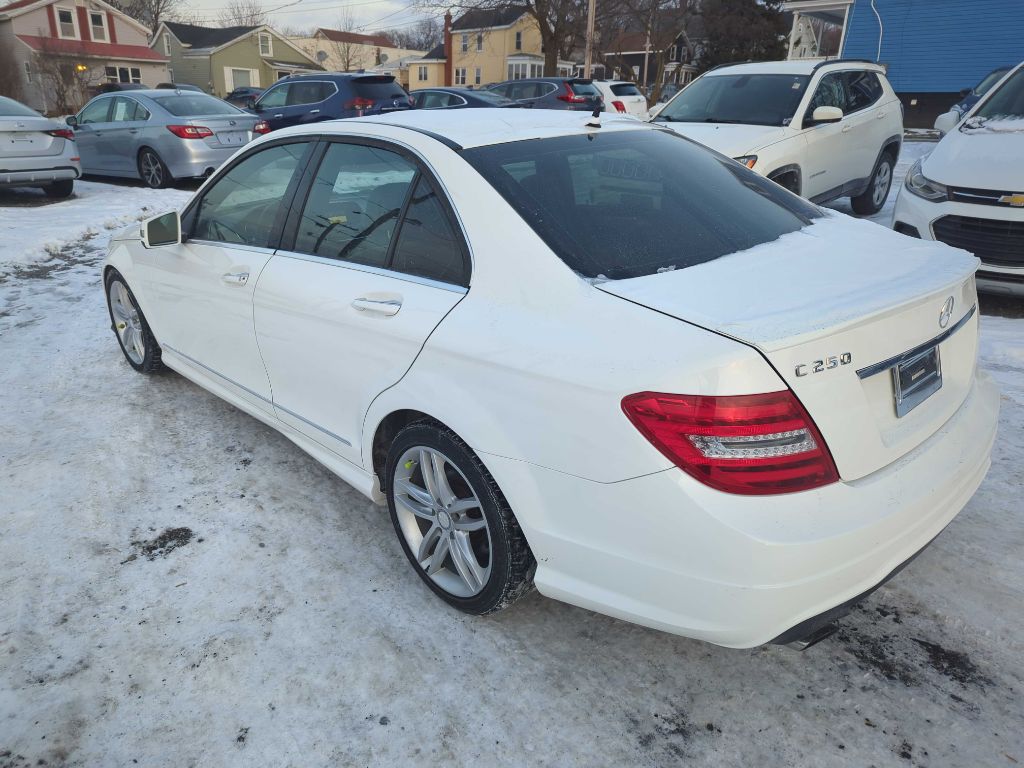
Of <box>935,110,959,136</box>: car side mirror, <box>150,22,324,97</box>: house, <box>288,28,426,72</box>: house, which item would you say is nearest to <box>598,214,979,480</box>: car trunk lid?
<box>935,110,959,136</box>: car side mirror

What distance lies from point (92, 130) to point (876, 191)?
12.1 meters

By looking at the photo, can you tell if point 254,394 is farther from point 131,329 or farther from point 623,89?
point 623,89

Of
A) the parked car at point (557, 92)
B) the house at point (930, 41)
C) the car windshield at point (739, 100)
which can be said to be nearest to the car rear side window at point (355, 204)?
the car windshield at point (739, 100)

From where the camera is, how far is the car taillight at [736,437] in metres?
1.82

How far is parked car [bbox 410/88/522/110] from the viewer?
16.2 m

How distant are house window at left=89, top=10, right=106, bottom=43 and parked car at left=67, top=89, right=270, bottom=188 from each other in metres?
44.3

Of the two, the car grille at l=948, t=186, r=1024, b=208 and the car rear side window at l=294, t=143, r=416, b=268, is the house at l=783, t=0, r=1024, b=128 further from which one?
the car rear side window at l=294, t=143, r=416, b=268

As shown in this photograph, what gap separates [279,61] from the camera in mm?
59562

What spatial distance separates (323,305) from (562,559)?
139 centimetres

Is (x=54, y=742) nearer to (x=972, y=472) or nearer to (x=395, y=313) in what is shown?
(x=395, y=313)

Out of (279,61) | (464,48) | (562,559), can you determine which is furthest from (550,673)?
(279,61)

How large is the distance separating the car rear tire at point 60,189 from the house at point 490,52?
154 ft

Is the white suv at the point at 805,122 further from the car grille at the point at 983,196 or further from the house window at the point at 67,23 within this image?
the house window at the point at 67,23

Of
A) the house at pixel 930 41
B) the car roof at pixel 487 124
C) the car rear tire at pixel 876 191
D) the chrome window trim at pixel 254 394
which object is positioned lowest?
the chrome window trim at pixel 254 394
